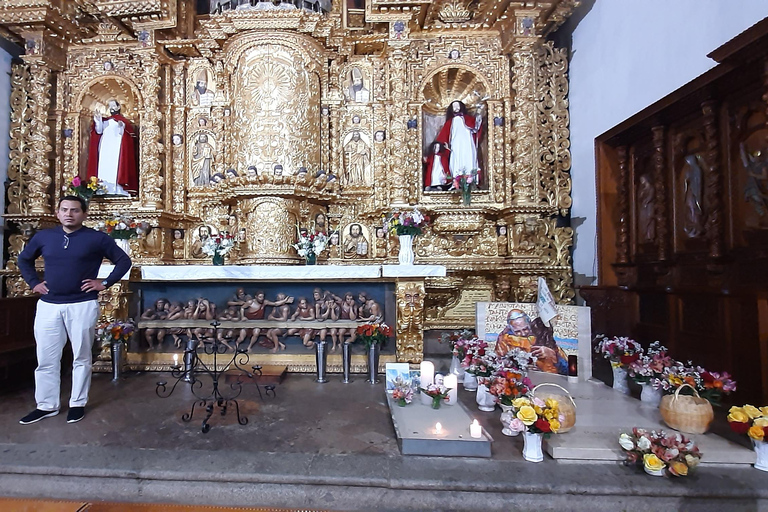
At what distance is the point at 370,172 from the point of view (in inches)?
311

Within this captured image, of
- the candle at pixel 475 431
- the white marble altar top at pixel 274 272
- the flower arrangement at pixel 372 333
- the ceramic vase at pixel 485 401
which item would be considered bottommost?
the ceramic vase at pixel 485 401

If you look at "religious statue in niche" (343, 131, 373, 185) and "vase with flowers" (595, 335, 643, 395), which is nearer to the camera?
"vase with flowers" (595, 335, 643, 395)

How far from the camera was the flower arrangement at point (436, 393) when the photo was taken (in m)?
3.87

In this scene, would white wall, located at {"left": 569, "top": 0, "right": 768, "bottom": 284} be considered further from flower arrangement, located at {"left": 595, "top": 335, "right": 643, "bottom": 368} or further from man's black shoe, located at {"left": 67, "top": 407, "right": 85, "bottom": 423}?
man's black shoe, located at {"left": 67, "top": 407, "right": 85, "bottom": 423}

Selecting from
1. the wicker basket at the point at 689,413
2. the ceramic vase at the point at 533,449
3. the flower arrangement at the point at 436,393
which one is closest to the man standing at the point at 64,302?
the flower arrangement at the point at 436,393

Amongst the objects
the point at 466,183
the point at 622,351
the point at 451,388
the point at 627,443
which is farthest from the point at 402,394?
the point at 466,183

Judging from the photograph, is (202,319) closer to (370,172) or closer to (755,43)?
(370,172)

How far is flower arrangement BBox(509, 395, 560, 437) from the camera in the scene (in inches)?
114

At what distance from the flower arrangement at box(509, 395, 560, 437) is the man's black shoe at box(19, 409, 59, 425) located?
4236 millimetres

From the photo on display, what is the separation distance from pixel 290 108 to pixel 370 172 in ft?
5.89

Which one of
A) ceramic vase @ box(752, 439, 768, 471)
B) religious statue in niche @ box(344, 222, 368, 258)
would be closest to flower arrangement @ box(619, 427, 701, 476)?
ceramic vase @ box(752, 439, 768, 471)

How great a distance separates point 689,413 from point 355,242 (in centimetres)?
558

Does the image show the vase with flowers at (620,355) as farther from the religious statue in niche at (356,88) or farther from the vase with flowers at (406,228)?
the religious statue in niche at (356,88)

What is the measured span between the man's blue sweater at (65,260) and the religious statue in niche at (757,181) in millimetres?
5989
